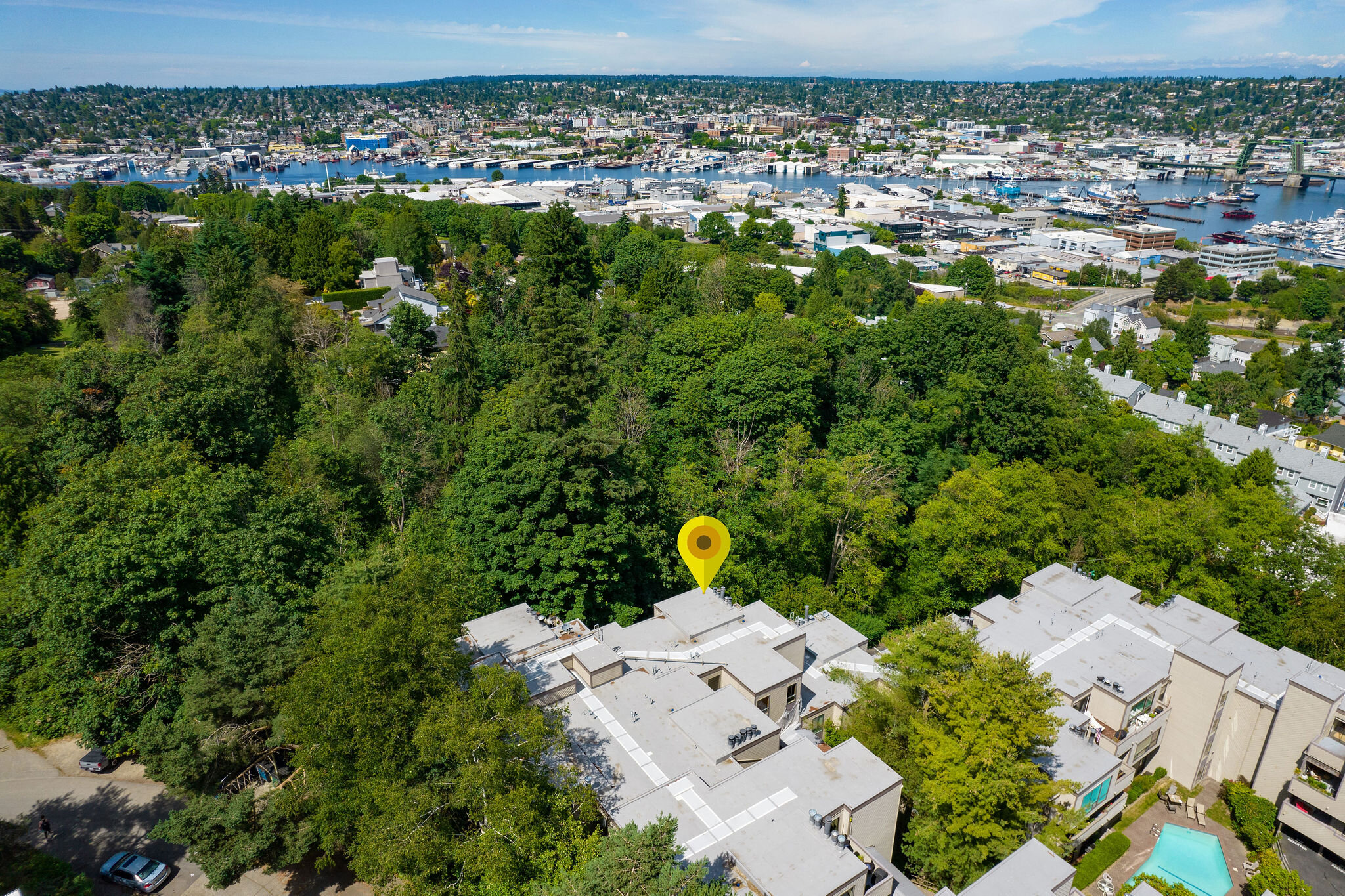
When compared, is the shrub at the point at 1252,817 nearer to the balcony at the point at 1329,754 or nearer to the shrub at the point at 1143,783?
the shrub at the point at 1143,783

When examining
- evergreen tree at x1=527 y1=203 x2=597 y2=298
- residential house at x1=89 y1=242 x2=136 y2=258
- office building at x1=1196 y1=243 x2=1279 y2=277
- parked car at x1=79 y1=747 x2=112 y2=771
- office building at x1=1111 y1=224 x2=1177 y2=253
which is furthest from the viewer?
office building at x1=1111 y1=224 x2=1177 y2=253

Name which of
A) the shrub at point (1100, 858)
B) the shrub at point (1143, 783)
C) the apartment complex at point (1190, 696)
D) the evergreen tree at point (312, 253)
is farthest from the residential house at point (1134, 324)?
the evergreen tree at point (312, 253)

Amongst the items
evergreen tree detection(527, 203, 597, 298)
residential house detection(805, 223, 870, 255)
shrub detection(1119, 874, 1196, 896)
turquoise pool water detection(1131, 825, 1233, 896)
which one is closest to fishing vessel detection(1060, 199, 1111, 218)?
residential house detection(805, 223, 870, 255)

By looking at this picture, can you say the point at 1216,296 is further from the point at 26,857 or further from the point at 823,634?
the point at 26,857

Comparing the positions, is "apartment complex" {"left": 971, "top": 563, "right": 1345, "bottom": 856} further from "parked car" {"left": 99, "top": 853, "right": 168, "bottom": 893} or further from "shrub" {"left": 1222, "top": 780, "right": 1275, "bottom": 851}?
"parked car" {"left": 99, "top": 853, "right": 168, "bottom": 893}

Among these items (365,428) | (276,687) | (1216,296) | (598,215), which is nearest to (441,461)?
(365,428)

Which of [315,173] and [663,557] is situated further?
[315,173]
